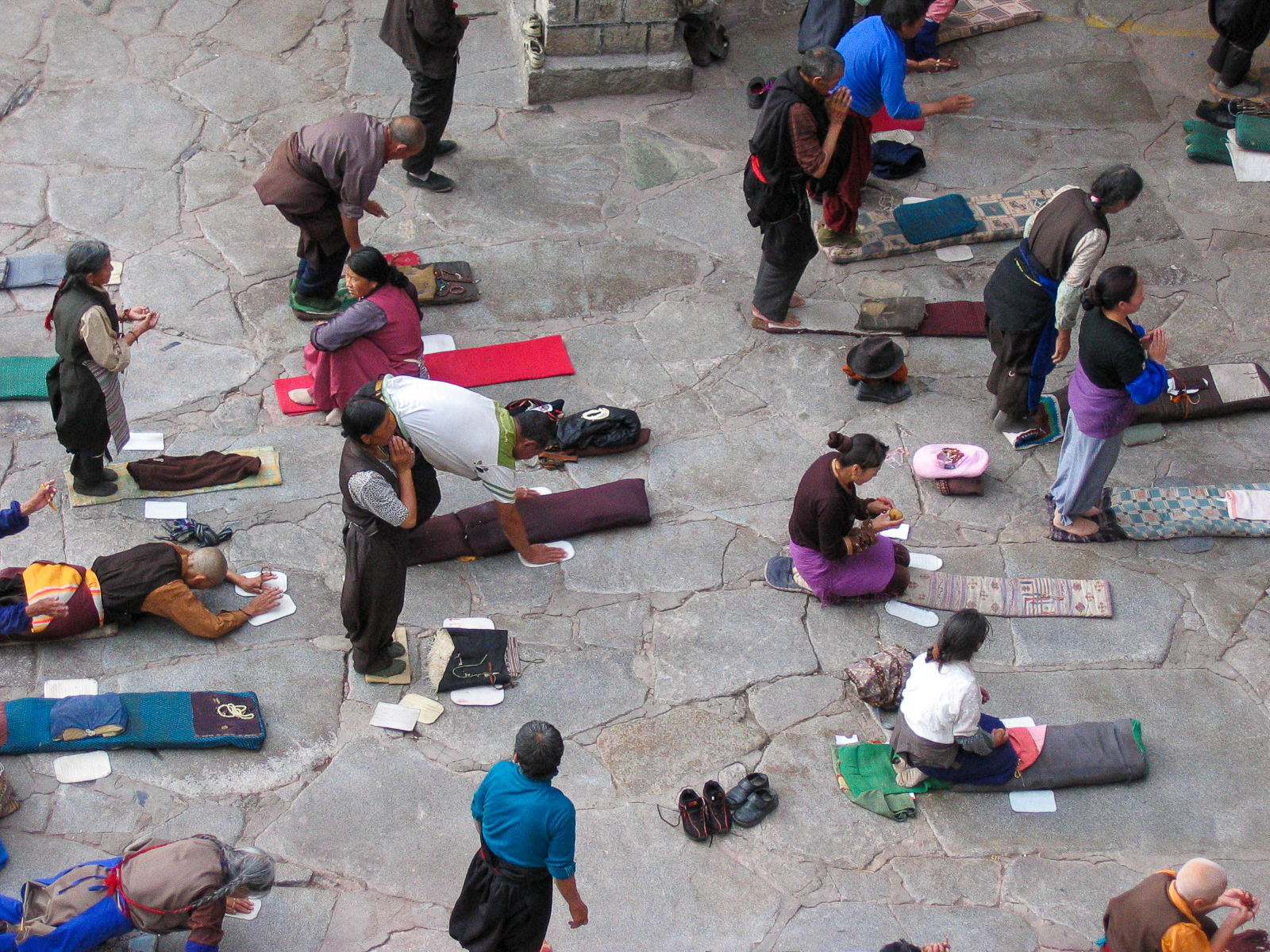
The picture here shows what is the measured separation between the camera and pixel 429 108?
8.07 meters

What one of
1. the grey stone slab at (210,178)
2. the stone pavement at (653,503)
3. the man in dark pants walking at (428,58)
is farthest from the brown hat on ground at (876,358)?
the grey stone slab at (210,178)

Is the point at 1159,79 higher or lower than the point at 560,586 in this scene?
higher

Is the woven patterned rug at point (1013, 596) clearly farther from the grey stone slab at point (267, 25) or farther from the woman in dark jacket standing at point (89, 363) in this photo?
the grey stone slab at point (267, 25)

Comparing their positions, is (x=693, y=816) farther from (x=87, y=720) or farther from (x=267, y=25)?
(x=267, y=25)

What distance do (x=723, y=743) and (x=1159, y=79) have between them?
7.28 meters

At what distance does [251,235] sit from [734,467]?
379 cm

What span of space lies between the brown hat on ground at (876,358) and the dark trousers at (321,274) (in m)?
3.23

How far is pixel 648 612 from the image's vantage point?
5.81 m

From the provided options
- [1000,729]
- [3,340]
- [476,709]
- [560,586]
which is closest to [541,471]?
[560,586]

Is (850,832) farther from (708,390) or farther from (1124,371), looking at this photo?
(708,390)

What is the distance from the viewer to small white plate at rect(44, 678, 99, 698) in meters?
5.09

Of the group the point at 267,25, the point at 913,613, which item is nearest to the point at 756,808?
the point at 913,613

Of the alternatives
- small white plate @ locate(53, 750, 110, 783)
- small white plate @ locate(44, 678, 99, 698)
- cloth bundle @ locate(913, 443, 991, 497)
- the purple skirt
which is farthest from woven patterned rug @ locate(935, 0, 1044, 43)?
small white plate @ locate(53, 750, 110, 783)

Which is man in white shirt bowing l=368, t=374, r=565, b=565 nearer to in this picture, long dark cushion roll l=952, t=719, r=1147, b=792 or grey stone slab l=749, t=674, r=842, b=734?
grey stone slab l=749, t=674, r=842, b=734
